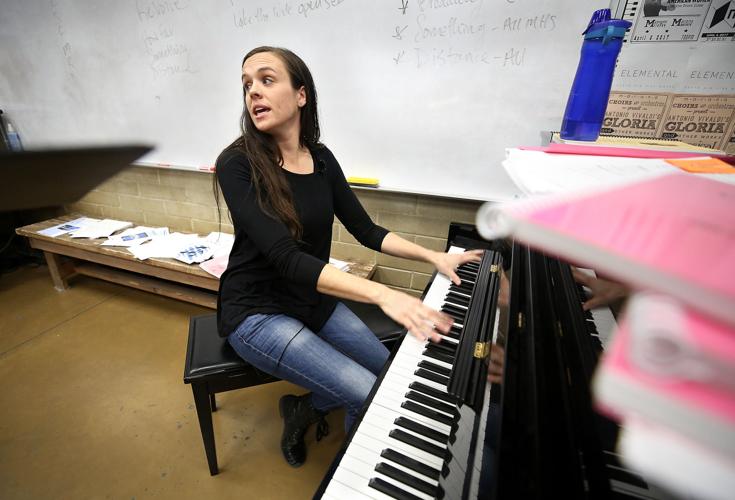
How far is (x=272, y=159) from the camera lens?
3.69ft

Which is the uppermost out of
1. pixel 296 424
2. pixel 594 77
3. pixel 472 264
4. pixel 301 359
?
pixel 594 77

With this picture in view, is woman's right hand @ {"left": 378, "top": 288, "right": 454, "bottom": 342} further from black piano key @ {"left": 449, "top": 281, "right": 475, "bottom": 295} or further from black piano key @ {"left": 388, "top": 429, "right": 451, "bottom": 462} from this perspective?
black piano key @ {"left": 449, "top": 281, "right": 475, "bottom": 295}

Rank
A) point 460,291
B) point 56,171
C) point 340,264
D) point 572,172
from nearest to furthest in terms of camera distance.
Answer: point 56,171 < point 572,172 < point 460,291 < point 340,264

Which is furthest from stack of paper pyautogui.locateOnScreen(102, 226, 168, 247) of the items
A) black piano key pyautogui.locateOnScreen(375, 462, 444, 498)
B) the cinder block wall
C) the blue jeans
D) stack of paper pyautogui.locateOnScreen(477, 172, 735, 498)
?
stack of paper pyautogui.locateOnScreen(477, 172, 735, 498)

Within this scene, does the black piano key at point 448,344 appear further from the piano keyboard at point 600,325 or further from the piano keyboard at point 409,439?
the piano keyboard at point 600,325

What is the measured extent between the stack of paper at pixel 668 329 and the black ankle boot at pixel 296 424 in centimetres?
127

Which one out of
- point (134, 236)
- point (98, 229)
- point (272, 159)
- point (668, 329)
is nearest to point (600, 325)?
point (668, 329)

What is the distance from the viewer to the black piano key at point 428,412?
0.72m

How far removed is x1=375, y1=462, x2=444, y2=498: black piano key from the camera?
0.60 m

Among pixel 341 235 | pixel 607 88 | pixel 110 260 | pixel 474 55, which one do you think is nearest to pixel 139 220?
pixel 110 260

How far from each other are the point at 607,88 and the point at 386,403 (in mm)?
1015

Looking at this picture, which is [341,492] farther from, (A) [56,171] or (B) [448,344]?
(A) [56,171]

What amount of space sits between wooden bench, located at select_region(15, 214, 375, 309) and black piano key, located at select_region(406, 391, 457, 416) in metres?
1.16

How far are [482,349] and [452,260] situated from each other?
498 mm
